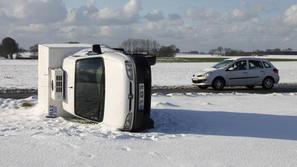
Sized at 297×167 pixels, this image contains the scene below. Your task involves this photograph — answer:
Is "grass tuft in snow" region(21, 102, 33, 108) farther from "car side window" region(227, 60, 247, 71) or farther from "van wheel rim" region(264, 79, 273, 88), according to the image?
"van wheel rim" region(264, 79, 273, 88)

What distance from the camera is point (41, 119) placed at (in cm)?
1013

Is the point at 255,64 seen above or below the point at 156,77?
above

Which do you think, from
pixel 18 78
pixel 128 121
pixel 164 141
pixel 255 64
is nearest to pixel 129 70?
pixel 128 121

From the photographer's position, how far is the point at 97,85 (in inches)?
358

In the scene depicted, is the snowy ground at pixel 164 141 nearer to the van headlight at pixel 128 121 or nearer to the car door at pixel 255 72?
the van headlight at pixel 128 121

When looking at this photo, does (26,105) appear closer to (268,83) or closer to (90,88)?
(90,88)

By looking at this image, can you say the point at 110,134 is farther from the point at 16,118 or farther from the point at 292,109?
the point at 292,109

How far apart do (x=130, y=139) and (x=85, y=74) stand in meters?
2.18

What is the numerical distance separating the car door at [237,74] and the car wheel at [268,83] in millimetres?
1094

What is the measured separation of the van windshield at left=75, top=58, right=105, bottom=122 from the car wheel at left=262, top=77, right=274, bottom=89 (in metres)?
15.6

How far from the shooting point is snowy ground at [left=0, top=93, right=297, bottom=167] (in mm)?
6309

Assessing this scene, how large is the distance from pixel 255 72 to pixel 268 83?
36.6 inches

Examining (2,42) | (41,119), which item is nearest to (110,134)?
(41,119)

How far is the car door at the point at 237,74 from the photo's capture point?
22.9m
